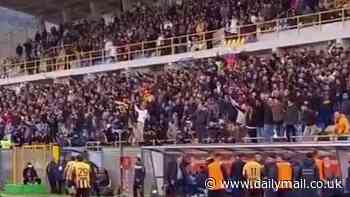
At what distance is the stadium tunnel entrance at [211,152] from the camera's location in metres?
18.4

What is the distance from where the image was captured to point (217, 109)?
73.5 ft

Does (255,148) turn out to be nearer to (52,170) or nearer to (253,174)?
(253,174)

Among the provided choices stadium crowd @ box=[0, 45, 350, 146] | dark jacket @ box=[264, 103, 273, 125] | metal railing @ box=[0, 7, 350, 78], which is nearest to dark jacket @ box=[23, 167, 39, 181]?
stadium crowd @ box=[0, 45, 350, 146]

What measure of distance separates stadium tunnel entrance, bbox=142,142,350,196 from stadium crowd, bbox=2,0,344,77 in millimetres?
8168

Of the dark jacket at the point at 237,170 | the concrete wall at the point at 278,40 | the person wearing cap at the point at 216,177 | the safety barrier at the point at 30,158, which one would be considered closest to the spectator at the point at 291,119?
the dark jacket at the point at 237,170

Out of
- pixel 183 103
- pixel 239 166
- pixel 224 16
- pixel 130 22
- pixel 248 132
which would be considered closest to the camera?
pixel 239 166

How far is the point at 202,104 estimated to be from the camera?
22938 millimetres

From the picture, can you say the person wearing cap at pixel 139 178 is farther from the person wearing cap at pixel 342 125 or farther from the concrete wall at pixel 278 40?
the concrete wall at pixel 278 40

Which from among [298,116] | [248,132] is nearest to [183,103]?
[248,132]

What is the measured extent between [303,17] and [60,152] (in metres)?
9.87

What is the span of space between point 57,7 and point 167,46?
20.6m

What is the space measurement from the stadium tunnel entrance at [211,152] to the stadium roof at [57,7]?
26.6 metres

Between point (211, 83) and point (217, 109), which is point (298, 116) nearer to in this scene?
point (217, 109)

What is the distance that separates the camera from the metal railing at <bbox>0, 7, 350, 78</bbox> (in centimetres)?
2712
